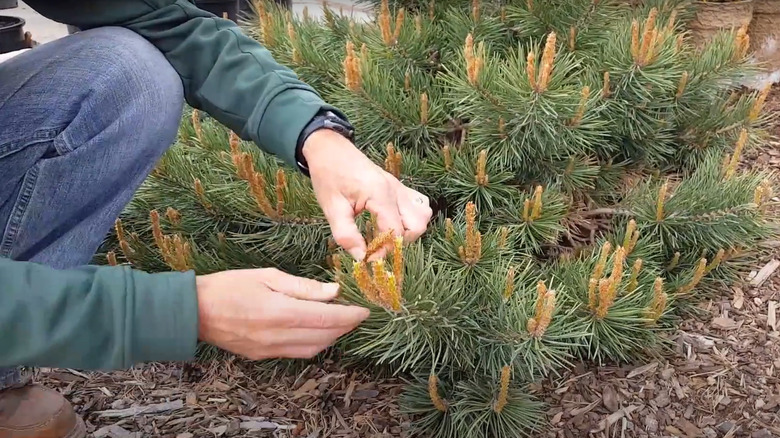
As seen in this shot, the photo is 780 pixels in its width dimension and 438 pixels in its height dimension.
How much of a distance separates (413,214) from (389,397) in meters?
0.49

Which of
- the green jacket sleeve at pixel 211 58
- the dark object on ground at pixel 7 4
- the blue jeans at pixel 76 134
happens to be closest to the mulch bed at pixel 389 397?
the blue jeans at pixel 76 134

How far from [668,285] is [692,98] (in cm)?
42

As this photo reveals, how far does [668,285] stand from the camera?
1.37m

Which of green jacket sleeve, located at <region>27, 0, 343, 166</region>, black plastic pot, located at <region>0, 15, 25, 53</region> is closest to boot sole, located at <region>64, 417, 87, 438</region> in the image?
green jacket sleeve, located at <region>27, 0, 343, 166</region>

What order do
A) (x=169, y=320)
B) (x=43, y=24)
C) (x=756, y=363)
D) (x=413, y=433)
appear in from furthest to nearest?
(x=43, y=24) → (x=756, y=363) → (x=413, y=433) → (x=169, y=320)

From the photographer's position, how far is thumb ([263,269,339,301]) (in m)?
0.70

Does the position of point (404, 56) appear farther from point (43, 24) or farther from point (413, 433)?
point (43, 24)

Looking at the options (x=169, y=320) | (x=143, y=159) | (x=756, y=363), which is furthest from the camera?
(x=756, y=363)

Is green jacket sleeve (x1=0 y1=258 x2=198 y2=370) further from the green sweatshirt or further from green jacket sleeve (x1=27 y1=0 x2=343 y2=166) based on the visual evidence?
green jacket sleeve (x1=27 y1=0 x2=343 y2=166)

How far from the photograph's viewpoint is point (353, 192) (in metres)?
0.90

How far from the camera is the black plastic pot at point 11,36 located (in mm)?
2895

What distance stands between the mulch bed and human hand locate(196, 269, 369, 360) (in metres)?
0.56

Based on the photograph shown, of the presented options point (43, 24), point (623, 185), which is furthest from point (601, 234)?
point (43, 24)

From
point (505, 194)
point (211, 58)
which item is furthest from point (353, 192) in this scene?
point (505, 194)
